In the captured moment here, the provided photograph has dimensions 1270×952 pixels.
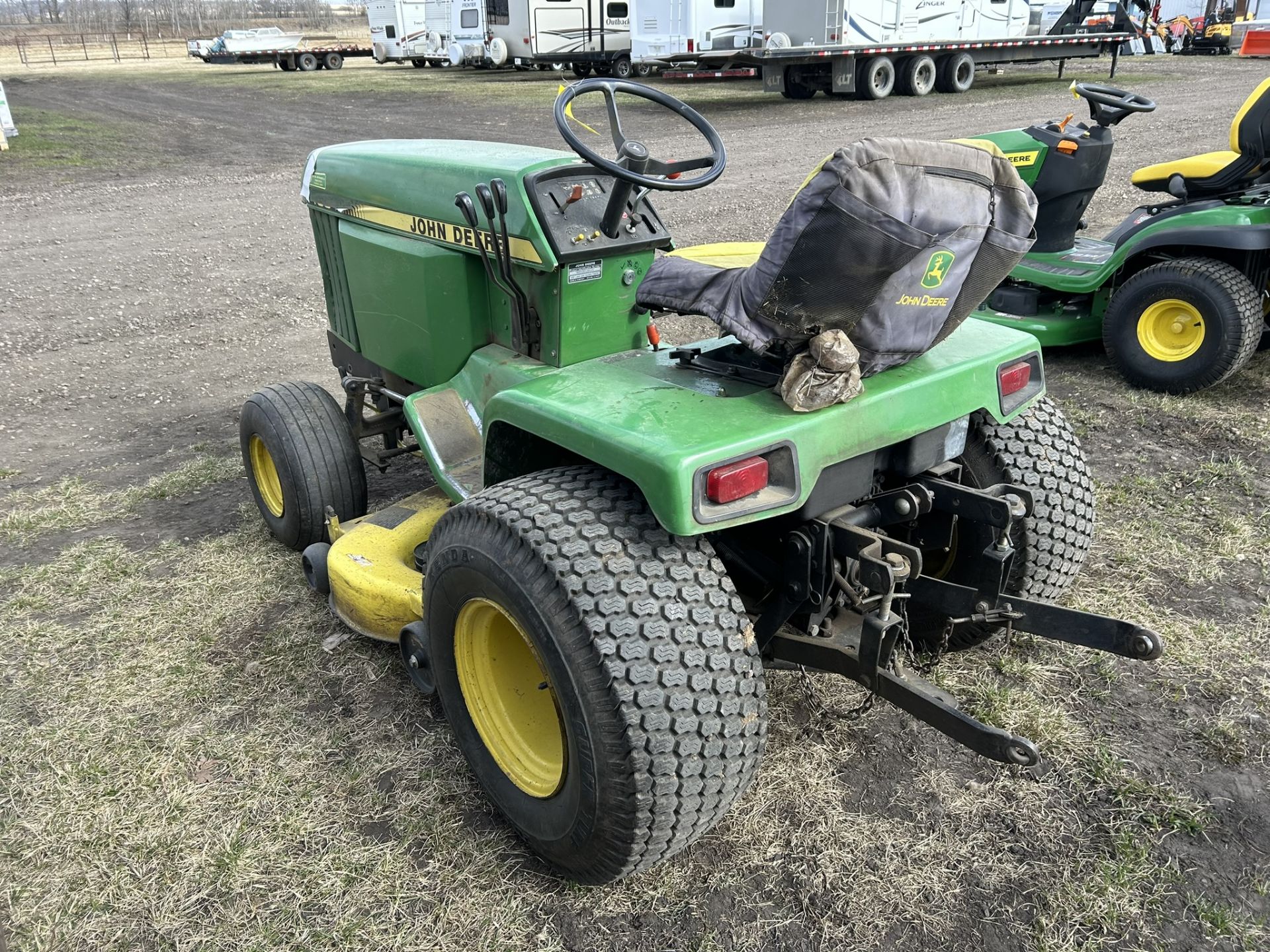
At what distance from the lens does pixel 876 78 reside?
16.7m

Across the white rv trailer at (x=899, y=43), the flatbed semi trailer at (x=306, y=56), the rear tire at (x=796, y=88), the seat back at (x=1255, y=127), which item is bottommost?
the seat back at (x=1255, y=127)

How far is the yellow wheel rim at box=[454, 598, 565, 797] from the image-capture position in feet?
7.61

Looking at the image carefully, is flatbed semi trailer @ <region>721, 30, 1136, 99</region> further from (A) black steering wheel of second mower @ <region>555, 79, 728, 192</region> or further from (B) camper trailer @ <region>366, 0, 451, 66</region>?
(A) black steering wheel of second mower @ <region>555, 79, 728, 192</region>

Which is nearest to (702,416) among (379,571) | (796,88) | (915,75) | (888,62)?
(379,571)

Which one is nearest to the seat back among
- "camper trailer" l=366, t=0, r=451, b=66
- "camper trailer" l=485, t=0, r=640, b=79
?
"camper trailer" l=485, t=0, r=640, b=79

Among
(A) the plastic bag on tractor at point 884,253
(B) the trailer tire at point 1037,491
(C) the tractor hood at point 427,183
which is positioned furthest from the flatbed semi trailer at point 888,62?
(A) the plastic bag on tractor at point 884,253

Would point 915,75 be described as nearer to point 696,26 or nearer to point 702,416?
point 696,26

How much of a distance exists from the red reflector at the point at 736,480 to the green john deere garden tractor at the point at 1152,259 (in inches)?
140

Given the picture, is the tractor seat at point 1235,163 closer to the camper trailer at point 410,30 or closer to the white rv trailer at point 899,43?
the white rv trailer at point 899,43

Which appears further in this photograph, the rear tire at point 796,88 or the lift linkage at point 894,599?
the rear tire at point 796,88

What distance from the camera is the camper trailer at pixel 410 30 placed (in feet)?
80.0

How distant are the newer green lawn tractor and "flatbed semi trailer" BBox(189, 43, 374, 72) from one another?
29.0 meters

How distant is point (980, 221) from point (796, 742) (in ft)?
4.63

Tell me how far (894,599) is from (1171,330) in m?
3.41
